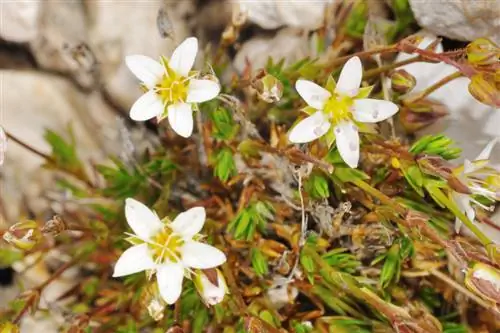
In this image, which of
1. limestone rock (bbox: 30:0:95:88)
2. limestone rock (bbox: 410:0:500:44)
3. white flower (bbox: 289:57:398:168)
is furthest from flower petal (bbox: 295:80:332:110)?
limestone rock (bbox: 30:0:95:88)

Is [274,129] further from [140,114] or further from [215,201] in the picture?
[140,114]

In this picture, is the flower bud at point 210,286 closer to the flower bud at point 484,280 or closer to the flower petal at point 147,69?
the flower petal at point 147,69

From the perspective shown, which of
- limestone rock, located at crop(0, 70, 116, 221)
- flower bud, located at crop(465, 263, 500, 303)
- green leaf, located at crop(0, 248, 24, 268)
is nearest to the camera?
flower bud, located at crop(465, 263, 500, 303)

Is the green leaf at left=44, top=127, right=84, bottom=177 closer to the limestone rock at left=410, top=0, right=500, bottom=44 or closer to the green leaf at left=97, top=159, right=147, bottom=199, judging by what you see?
the green leaf at left=97, top=159, right=147, bottom=199

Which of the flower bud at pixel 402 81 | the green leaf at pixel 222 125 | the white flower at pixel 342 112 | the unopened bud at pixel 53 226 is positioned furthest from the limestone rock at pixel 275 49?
the unopened bud at pixel 53 226

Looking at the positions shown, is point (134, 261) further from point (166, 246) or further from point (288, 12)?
point (288, 12)

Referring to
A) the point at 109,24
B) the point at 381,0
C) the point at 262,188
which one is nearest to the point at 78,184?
the point at 109,24
